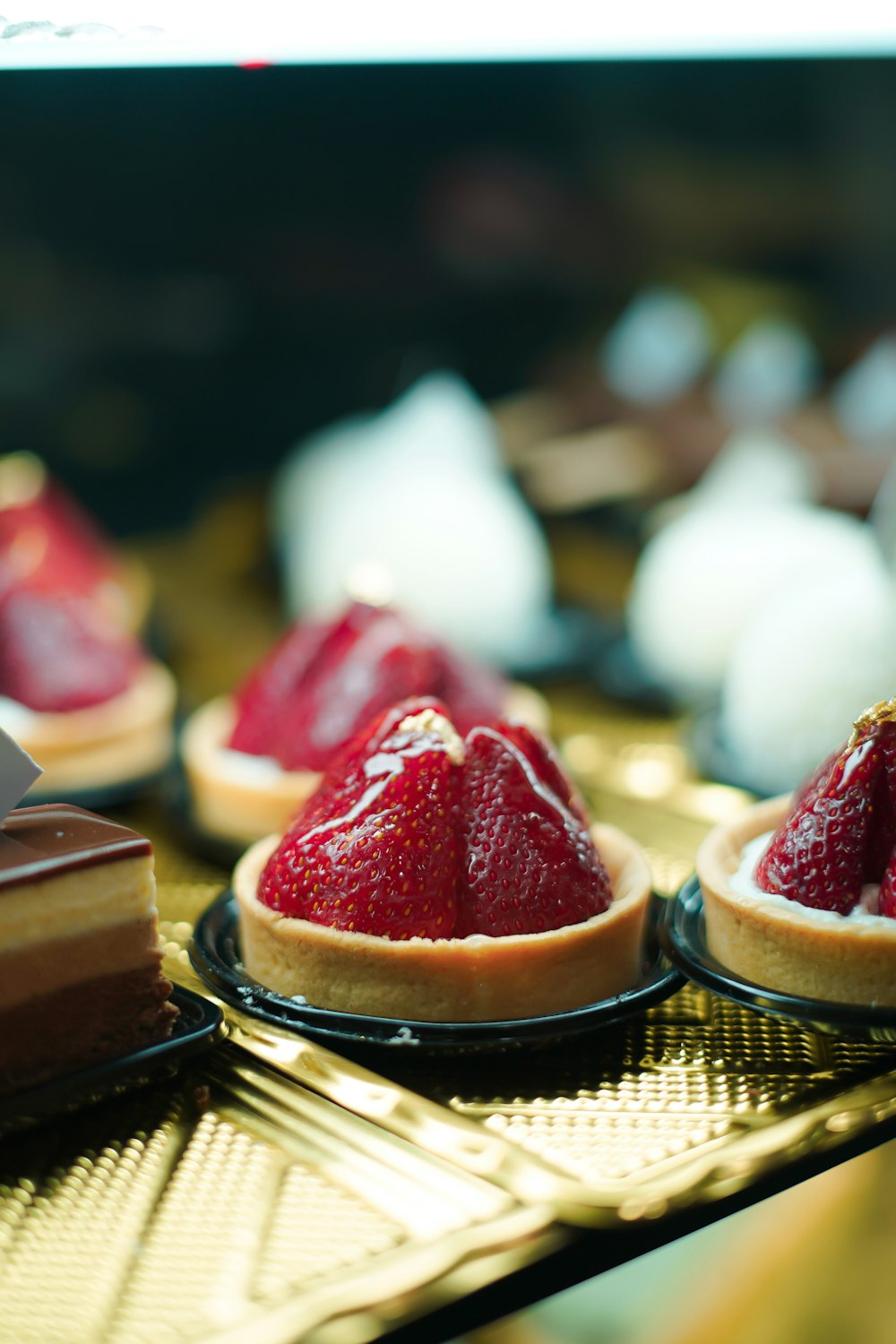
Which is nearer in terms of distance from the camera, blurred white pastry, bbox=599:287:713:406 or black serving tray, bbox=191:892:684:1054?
black serving tray, bbox=191:892:684:1054

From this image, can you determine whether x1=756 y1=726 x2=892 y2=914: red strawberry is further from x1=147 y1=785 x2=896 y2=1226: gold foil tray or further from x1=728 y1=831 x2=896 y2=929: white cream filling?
x1=147 y1=785 x2=896 y2=1226: gold foil tray

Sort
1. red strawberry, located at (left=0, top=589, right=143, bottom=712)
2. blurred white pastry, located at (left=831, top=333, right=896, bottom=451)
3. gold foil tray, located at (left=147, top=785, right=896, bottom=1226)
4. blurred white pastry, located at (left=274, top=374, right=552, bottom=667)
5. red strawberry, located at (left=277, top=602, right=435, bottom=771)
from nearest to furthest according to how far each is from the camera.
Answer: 1. gold foil tray, located at (left=147, top=785, right=896, bottom=1226)
2. red strawberry, located at (left=277, top=602, right=435, bottom=771)
3. red strawberry, located at (left=0, top=589, right=143, bottom=712)
4. blurred white pastry, located at (left=274, top=374, right=552, bottom=667)
5. blurred white pastry, located at (left=831, top=333, right=896, bottom=451)

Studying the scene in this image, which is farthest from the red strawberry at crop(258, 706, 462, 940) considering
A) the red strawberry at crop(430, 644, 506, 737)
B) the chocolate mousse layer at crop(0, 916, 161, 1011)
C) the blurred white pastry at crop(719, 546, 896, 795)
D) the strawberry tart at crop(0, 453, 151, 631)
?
the strawberry tart at crop(0, 453, 151, 631)

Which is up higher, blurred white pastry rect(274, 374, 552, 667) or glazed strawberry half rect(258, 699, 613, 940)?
glazed strawberry half rect(258, 699, 613, 940)

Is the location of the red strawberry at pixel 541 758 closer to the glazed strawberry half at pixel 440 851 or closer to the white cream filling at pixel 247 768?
the glazed strawberry half at pixel 440 851

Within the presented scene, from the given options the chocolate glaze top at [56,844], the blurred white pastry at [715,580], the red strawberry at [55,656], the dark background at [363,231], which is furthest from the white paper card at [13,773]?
the dark background at [363,231]

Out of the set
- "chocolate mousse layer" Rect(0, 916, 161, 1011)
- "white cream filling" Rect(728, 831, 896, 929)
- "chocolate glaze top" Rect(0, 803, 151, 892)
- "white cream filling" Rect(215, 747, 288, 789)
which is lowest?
"white cream filling" Rect(215, 747, 288, 789)
